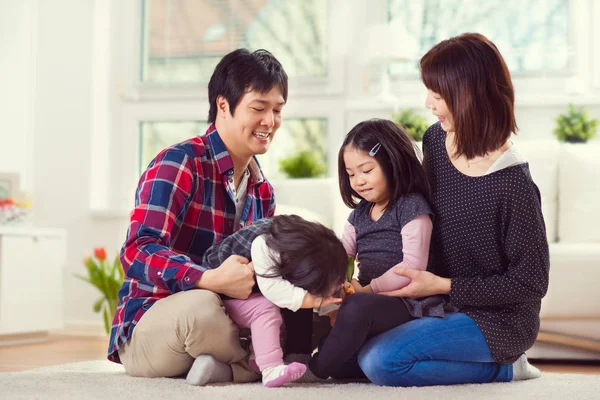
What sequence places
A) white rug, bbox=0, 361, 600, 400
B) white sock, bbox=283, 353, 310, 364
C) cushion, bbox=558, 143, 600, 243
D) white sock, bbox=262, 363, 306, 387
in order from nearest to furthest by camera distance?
1. white rug, bbox=0, 361, 600, 400
2. white sock, bbox=262, 363, 306, 387
3. white sock, bbox=283, 353, 310, 364
4. cushion, bbox=558, 143, 600, 243

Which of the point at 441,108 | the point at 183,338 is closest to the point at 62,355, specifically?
the point at 183,338

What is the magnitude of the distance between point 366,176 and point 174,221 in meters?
0.49

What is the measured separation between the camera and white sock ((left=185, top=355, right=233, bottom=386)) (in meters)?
1.96

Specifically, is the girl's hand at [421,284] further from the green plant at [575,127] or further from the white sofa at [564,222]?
the green plant at [575,127]

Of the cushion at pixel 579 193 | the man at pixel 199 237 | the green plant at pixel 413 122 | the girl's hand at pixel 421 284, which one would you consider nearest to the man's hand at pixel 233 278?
the man at pixel 199 237

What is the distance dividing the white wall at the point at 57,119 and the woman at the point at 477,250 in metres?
3.18

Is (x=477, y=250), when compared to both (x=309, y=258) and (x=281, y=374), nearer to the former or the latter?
(x=309, y=258)

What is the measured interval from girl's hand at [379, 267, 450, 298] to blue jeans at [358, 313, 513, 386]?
7 cm

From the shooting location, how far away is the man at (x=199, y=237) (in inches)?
77.2

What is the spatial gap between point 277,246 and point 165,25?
353 cm

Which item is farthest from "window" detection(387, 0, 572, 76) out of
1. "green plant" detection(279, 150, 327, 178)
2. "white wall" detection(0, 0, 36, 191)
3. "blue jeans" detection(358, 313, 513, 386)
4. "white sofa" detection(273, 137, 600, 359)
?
"blue jeans" detection(358, 313, 513, 386)

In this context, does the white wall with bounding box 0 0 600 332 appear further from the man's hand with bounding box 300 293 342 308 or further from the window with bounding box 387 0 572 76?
the man's hand with bounding box 300 293 342 308

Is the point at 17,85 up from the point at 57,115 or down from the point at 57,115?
up

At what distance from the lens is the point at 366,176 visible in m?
2.03
